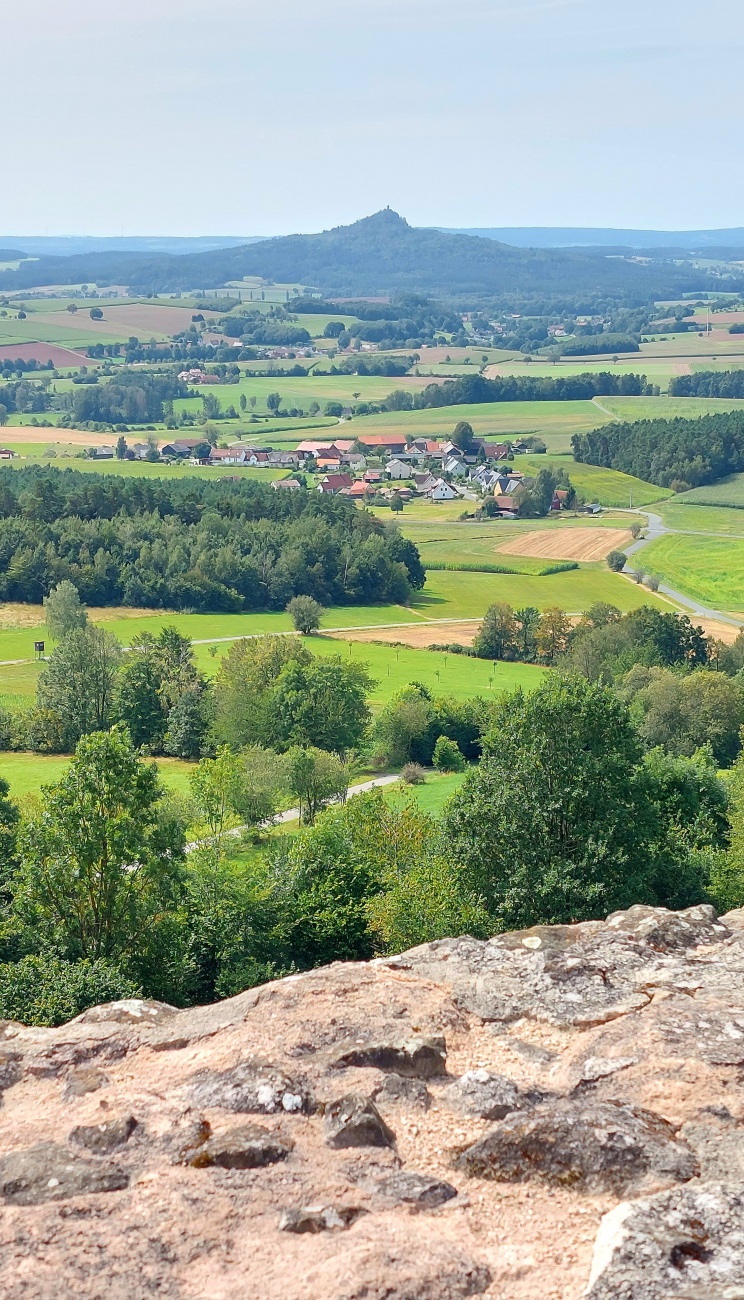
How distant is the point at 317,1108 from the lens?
14.6 metres

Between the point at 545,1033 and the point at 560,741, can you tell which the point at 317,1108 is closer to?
the point at 545,1033

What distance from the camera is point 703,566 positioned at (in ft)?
393

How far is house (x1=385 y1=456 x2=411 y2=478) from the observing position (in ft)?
581

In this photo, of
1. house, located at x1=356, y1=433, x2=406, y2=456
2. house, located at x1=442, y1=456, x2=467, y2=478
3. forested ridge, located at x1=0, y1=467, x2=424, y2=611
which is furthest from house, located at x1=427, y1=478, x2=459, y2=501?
forested ridge, located at x1=0, y1=467, x2=424, y2=611

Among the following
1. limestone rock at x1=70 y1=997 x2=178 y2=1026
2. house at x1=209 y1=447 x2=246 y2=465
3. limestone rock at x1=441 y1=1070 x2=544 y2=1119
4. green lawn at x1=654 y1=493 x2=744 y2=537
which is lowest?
green lawn at x1=654 y1=493 x2=744 y2=537

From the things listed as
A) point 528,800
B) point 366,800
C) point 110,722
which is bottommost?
point 110,722

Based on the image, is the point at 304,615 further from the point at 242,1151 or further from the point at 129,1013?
the point at 242,1151

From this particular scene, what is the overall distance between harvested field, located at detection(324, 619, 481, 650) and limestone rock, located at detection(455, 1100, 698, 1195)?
79.4 m

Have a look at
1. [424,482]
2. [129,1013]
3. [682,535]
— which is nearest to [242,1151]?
[129,1013]

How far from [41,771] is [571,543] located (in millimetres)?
78939

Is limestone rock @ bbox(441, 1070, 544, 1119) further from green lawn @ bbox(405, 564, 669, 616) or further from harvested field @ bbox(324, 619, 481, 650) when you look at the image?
green lawn @ bbox(405, 564, 669, 616)

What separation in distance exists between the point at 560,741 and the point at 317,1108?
15.8 meters

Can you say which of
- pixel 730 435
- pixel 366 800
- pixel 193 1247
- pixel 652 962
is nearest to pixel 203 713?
pixel 366 800

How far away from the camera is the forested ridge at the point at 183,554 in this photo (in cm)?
11056
